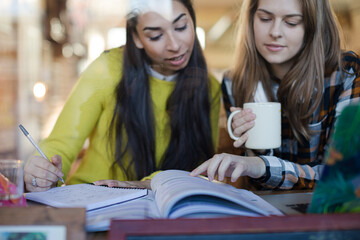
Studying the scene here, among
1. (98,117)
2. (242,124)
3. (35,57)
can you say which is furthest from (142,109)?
(35,57)

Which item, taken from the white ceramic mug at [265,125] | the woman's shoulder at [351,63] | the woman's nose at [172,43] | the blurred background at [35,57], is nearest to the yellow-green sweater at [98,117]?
the woman's nose at [172,43]

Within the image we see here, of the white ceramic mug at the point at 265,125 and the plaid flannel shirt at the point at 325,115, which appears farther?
the plaid flannel shirt at the point at 325,115

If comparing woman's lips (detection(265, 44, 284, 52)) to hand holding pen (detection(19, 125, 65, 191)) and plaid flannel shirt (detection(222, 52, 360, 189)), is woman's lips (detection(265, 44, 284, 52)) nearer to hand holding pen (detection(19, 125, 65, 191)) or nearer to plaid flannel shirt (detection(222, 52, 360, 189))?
plaid flannel shirt (detection(222, 52, 360, 189))

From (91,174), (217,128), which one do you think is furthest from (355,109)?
(91,174)

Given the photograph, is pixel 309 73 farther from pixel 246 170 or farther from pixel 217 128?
pixel 246 170

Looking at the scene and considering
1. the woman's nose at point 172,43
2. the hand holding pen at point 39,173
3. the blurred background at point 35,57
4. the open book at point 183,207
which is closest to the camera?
the open book at point 183,207

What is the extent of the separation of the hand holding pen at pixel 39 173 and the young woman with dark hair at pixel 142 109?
138 mm

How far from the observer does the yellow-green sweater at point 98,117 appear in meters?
1.02

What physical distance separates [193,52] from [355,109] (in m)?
0.59

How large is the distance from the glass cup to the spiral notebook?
0.17 feet

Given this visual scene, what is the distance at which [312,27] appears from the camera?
977 millimetres

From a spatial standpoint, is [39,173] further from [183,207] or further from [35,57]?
[35,57]

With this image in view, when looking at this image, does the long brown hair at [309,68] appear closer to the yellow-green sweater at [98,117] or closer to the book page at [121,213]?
the yellow-green sweater at [98,117]

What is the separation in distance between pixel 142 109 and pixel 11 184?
48 centimetres
